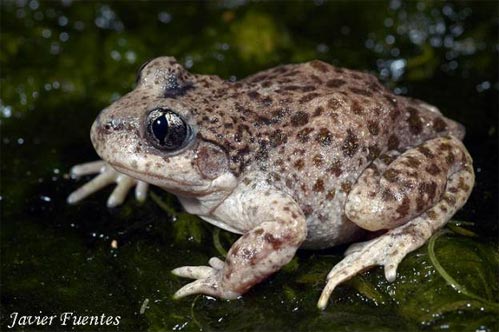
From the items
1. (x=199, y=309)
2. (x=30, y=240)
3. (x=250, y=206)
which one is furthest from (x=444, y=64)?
(x=30, y=240)

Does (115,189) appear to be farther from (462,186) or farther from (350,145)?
(462,186)

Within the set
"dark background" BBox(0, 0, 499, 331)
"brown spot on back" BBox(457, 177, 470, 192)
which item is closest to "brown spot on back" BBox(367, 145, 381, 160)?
"brown spot on back" BBox(457, 177, 470, 192)

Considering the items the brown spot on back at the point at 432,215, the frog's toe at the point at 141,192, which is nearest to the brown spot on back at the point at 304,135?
the brown spot on back at the point at 432,215

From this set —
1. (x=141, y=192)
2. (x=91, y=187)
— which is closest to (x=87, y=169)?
(x=91, y=187)

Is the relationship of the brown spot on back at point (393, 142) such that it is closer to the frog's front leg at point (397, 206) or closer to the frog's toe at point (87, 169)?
the frog's front leg at point (397, 206)

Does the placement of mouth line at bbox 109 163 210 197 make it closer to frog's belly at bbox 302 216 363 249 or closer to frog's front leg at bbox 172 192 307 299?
frog's front leg at bbox 172 192 307 299

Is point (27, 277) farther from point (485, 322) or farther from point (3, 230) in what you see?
point (485, 322)
